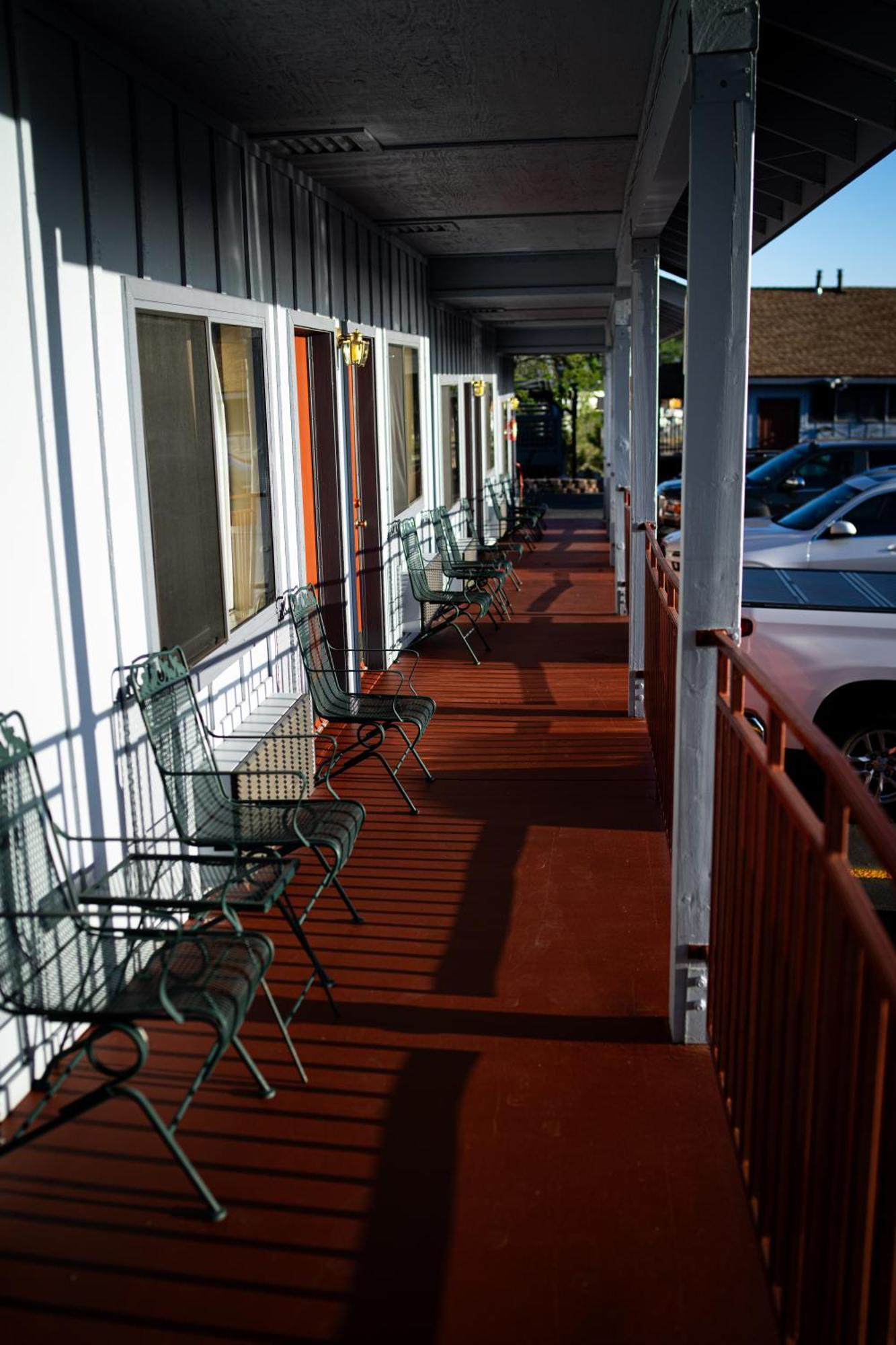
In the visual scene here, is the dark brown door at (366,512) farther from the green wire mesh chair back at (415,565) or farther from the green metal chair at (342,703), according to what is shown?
the green metal chair at (342,703)

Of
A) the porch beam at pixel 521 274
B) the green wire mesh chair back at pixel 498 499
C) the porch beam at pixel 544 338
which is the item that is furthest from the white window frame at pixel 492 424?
the porch beam at pixel 521 274

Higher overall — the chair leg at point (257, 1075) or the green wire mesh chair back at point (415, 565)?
the green wire mesh chair back at point (415, 565)

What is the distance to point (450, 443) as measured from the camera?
49.1ft

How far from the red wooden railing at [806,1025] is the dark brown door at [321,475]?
185 inches

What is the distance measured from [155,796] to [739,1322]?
2.81 m

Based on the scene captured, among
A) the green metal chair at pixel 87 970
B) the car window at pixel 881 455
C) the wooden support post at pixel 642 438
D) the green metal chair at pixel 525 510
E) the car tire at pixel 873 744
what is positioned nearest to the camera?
the green metal chair at pixel 87 970

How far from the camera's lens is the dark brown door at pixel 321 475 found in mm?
7805

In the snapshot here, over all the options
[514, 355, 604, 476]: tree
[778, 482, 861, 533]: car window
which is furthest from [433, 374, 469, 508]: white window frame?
[514, 355, 604, 476]: tree

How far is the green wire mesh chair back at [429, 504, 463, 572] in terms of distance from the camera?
37.8ft

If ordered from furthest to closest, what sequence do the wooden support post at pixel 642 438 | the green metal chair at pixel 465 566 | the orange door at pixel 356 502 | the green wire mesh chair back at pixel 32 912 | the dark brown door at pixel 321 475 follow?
the green metal chair at pixel 465 566 → the orange door at pixel 356 502 → the dark brown door at pixel 321 475 → the wooden support post at pixel 642 438 → the green wire mesh chair back at pixel 32 912

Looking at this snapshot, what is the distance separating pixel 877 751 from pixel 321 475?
3936 millimetres

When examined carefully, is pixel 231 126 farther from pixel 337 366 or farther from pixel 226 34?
pixel 337 366

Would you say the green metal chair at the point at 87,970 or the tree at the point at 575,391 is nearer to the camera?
the green metal chair at the point at 87,970

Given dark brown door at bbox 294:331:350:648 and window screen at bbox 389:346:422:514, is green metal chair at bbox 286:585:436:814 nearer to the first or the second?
dark brown door at bbox 294:331:350:648
